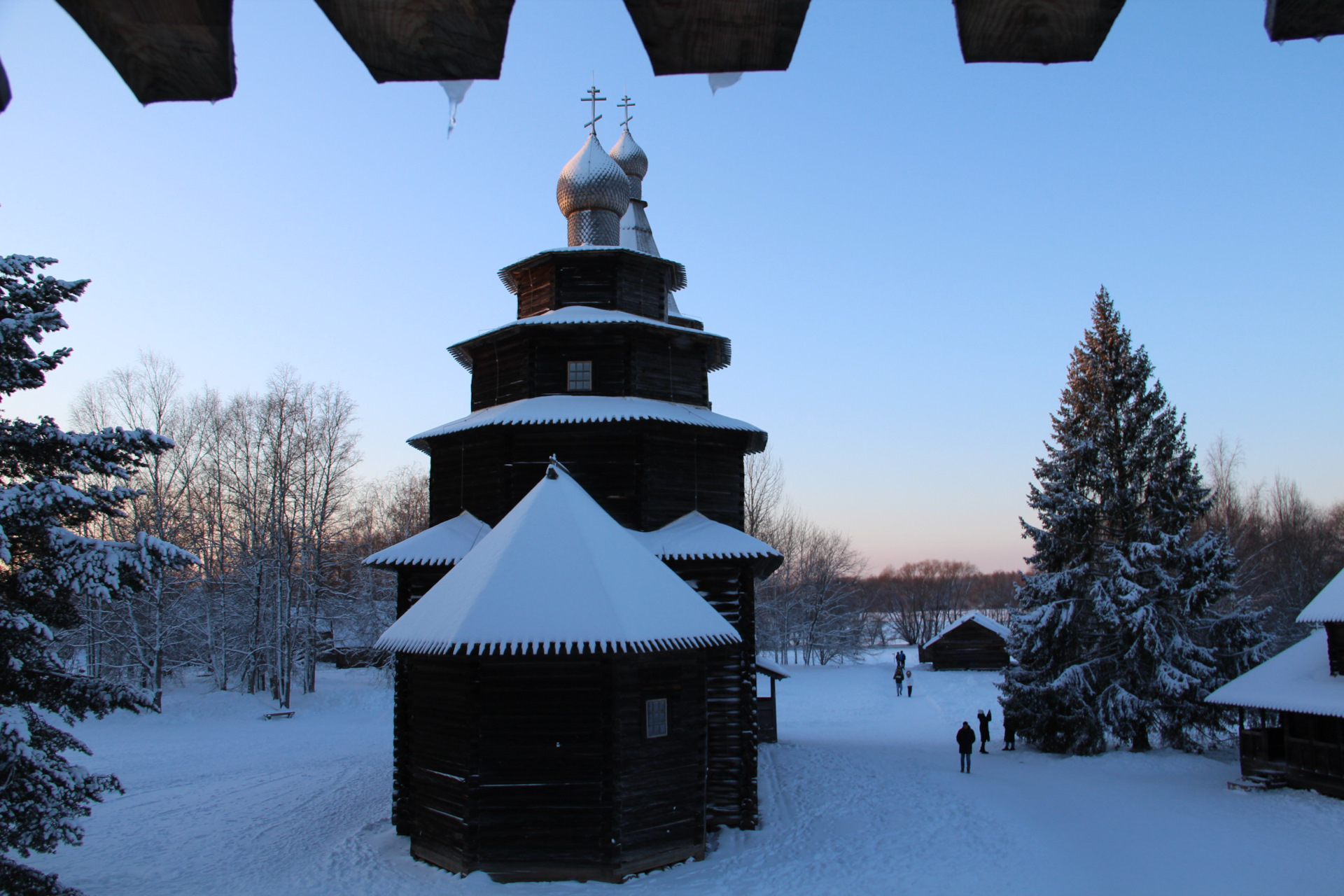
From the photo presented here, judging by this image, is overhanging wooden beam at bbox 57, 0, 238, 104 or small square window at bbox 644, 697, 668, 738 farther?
small square window at bbox 644, 697, 668, 738

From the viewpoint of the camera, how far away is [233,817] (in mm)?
15422

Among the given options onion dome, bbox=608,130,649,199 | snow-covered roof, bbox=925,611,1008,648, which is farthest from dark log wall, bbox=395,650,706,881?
snow-covered roof, bbox=925,611,1008,648

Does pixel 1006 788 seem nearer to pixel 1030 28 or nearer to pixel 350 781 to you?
pixel 350 781

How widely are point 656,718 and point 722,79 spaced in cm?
1136

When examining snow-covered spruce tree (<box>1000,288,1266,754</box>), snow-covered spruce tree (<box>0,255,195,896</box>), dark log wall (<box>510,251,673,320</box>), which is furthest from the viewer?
snow-covered spruce tree (<box>1000,288,1266,754</box>)

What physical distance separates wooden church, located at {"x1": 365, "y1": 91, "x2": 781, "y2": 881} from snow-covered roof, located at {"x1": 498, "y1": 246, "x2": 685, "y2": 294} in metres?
0.07

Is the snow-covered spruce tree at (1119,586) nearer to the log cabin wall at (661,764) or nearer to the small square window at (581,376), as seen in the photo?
the log cabin wall at (661,764)

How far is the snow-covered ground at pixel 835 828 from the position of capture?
11.3m

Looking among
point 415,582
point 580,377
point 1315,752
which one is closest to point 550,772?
point 415,582

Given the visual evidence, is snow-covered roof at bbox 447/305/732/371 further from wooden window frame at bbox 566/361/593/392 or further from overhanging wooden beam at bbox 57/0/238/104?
overhanging wooden beam at bbox 57/0/238/104

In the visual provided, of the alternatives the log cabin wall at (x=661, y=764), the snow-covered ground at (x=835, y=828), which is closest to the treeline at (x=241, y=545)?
the snow-covered ground at (x=835, y=828)

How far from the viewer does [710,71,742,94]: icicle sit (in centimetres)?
176

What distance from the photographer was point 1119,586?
2209cm

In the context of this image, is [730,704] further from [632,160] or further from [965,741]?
[632,160]
